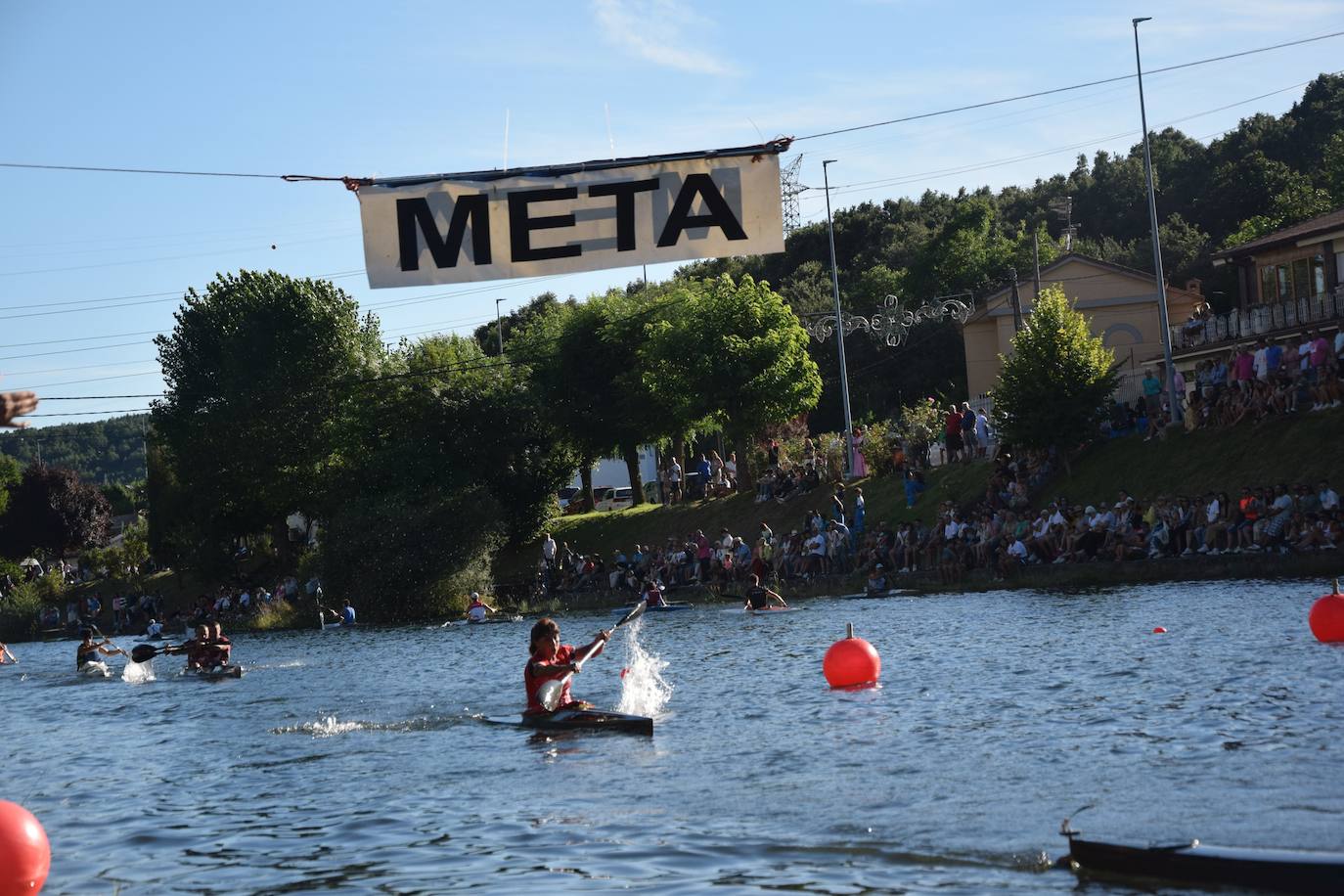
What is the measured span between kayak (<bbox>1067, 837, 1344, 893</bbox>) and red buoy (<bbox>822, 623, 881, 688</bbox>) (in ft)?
29.5

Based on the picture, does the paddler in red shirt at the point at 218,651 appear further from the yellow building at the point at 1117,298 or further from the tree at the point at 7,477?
the tree at the point at 7,477

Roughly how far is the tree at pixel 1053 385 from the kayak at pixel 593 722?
2110 centimetres

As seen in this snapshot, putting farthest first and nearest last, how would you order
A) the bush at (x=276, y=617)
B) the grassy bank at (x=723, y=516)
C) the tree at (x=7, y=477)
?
the tree at (x=7, y=477), the bush at (x=276, y=617), the grassy bank at (x=723, y=516)

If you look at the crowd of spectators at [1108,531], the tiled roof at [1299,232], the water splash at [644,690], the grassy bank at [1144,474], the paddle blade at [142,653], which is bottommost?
the water splash at [644,690]

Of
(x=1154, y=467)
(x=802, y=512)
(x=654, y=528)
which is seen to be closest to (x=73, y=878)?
(x=1154, y=467)

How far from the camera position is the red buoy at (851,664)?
1852cm

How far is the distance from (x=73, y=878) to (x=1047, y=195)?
8762cm

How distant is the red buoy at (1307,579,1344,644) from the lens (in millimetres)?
18344

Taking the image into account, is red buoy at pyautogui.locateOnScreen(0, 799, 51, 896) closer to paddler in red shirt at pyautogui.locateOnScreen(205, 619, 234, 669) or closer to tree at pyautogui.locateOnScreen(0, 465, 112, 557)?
paddler in red shirt at pyautogui.locateOnScreen(205, 619, 234, 669)

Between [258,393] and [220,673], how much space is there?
3304cm

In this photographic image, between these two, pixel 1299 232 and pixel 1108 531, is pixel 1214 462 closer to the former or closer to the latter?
pixel 1108 531

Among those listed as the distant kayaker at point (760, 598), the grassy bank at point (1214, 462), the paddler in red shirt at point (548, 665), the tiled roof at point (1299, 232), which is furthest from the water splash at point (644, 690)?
the tiled roof at point (1299, 232)

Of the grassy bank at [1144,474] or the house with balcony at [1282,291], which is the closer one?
the grassy bank at [1144,474]

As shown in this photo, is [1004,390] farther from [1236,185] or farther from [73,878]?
[1236,185]
